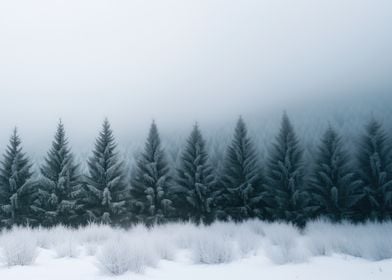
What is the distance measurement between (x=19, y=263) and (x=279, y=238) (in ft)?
23.1

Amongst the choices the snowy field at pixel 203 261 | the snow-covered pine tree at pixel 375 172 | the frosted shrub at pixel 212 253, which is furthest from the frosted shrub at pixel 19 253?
the snow-covered pine tree at pixel 375 172

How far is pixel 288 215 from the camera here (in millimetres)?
30734

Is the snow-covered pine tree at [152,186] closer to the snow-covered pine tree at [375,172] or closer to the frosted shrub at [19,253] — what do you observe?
the snow-covered pine tree at [375,172]

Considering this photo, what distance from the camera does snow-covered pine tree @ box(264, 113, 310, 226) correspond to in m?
31.2

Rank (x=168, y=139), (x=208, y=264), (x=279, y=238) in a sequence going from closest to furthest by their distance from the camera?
1. (x=208, y=264)
2. (x=279, y=238)
3. (x=168, y=139)

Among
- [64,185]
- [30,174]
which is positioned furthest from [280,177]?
[30,174]

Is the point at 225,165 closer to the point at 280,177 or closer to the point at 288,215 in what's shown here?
the point at 280,177

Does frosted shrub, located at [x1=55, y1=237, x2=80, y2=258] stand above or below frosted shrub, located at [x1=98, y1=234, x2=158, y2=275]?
below

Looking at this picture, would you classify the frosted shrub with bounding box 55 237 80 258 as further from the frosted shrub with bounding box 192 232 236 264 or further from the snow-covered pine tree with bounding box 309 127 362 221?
the snow-covered pine tree with bounding box 309 127 362 221

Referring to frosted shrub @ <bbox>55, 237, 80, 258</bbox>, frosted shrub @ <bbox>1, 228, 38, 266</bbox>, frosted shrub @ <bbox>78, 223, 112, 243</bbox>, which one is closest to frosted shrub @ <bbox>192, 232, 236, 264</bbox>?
frosted shrub @ <bbox>55, 237, 80, 258</bbox>

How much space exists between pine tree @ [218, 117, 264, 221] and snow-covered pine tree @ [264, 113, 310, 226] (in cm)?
111

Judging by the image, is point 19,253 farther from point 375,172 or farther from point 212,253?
point 375,172

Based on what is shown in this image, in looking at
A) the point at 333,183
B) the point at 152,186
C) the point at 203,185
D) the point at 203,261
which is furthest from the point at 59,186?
the point at 203,261

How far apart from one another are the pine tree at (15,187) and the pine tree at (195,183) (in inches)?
495
